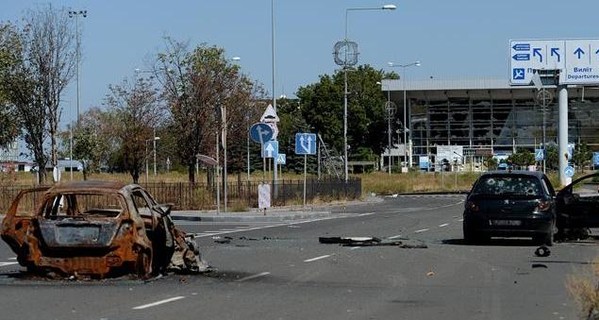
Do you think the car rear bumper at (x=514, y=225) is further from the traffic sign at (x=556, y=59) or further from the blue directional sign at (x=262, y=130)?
the traffic sign at (x=556, y=59)

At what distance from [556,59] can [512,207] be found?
36862 millimetres

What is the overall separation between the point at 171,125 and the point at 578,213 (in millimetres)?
28452

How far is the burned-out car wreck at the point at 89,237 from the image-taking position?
14148 mm

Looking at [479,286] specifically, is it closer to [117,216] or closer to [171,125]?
[117,216]

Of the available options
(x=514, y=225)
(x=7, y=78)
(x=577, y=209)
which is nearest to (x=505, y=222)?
(x=514, y=225)

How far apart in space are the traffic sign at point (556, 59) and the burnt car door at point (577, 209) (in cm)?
3379

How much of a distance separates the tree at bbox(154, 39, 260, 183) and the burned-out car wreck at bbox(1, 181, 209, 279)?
28227mm

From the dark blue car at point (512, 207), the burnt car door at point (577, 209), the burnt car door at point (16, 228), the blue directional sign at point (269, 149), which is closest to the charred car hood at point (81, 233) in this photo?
the burnt car door at point (16, 228)

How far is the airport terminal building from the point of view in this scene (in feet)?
364

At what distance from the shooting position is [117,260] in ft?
46.6

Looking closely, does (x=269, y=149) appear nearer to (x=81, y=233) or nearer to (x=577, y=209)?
(x=577, y=209)

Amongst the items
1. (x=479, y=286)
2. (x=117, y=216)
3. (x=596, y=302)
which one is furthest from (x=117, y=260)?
(x=596, y=302)

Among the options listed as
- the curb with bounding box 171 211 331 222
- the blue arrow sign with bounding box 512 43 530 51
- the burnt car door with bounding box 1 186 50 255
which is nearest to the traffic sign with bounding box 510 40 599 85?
the blue arrow sign with bounding box 512 43 530 51

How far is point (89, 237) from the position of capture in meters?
14.1
